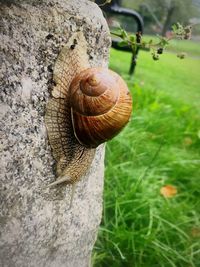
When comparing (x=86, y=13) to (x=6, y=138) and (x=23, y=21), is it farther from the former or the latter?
(x=6, y=138)

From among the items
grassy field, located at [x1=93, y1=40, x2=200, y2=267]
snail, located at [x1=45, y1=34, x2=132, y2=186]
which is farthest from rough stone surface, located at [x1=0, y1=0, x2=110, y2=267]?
grassy field, located at [x1=93, y1=40, x2=200, y2=267]

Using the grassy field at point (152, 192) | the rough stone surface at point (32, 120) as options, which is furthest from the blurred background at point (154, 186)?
the rough stone surface at point (32, 120)

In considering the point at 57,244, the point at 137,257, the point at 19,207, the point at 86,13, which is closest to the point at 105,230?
the point at 137,257

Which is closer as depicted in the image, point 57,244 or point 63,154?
point 63,154

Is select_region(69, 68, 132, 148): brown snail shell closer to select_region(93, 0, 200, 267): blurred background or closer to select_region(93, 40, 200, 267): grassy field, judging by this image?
select_region(93, 0, 200, 267): blurred background

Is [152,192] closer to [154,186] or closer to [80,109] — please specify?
[154,186]

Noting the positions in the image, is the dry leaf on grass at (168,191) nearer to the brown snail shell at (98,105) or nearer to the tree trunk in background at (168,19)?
the brown snail shell at (98,105)
